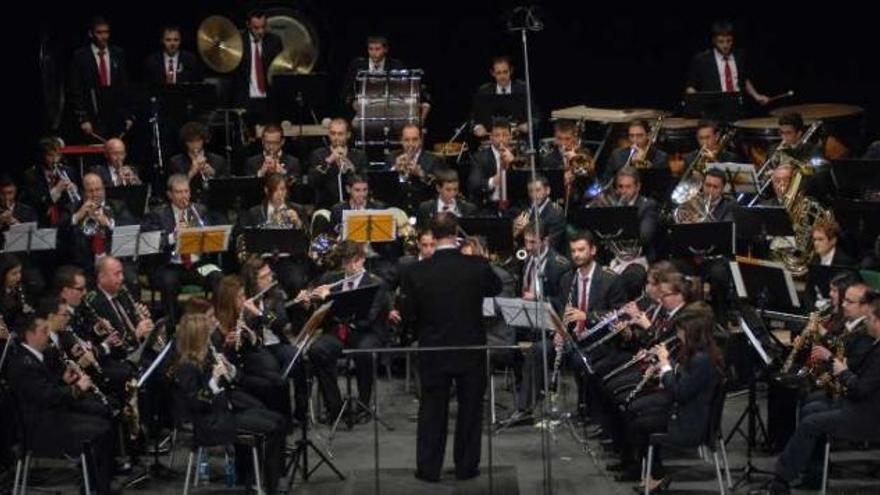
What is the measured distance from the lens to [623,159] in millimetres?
16562

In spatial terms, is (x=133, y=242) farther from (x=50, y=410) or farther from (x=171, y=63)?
(x=171, y=63)

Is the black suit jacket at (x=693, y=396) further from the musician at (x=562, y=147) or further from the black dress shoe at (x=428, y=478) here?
the musician at (x=562, y=147)

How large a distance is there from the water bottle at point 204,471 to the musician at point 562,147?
5274 millimetres

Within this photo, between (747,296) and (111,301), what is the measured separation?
192 inches

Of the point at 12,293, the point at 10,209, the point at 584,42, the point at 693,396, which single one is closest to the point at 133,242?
the point at 12,293

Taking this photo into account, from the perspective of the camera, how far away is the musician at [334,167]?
16469mm

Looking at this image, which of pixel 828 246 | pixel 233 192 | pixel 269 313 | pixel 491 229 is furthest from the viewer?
pixel 233 192

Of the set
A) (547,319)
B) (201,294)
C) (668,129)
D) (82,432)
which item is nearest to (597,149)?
(668,129)

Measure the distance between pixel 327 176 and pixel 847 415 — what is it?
6.52 metres

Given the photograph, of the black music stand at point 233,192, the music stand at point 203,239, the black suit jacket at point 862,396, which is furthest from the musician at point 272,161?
the black suit jacket at point 862,396

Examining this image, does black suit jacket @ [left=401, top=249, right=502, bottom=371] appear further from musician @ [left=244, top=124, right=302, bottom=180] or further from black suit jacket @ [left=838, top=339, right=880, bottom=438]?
musician @ [left=244, top=124, right=302, bottom=180]

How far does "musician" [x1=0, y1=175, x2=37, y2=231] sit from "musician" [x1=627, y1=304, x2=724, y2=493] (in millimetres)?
6702

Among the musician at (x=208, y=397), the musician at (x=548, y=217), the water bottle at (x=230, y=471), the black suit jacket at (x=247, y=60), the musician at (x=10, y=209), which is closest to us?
the musician at (x=208, y=397)

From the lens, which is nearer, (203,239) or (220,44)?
(203,239)
